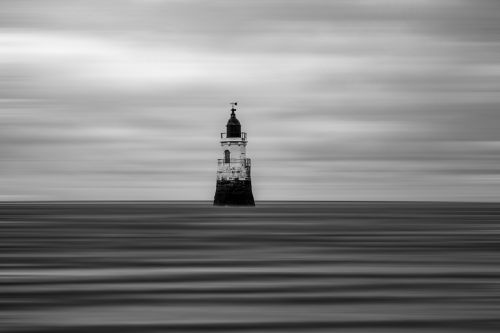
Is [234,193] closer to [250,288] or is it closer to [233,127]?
[233,127]

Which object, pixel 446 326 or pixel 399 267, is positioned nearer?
pixel 446 326

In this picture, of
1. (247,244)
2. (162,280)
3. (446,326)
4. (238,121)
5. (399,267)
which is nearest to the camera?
(446,326)

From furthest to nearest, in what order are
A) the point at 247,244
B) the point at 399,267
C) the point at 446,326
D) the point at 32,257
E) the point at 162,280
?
the point at 247,244
the point at 32,257
the point at 399,267
the point at 162,280
the point at 446,326

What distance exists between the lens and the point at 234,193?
90562 millimetres

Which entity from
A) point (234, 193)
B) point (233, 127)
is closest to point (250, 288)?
point (233, 127)

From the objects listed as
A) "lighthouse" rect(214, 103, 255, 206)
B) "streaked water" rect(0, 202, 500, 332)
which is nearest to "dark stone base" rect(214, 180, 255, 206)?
"lighthouse" rect(214, 103, 255, 206)

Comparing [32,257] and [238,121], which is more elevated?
[238,121]

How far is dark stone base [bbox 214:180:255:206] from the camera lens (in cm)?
8944

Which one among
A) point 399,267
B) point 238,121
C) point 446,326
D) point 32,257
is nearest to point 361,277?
point 399,267

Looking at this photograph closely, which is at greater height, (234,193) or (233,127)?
(233,127)

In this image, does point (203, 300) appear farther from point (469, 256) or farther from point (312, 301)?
point (469, 256)

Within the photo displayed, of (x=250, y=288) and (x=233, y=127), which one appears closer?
(x=250, y=288)

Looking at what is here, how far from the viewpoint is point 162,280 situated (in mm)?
24750

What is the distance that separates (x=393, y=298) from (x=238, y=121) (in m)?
66.5
